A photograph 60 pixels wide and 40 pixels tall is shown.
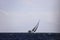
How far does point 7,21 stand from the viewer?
169 centimetres

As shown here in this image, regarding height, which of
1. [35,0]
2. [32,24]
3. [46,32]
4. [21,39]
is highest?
[35,0]

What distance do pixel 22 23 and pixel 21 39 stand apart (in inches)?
10.9

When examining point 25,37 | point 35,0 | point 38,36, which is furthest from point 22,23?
point 35,0

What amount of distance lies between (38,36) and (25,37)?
23cm

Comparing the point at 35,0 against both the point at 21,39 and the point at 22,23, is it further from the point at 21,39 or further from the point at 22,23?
the point at 21,39

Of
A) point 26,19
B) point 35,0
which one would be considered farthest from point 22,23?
point 35,0

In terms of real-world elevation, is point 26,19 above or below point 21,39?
above

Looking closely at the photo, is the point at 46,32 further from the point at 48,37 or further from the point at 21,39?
the point at 21,39

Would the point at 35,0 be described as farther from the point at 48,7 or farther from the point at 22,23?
the point at 22,23

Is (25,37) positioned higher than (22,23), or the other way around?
(22,23)

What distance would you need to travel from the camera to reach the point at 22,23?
170cm

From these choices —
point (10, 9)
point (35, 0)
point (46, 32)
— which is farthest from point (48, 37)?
point (10, 9)

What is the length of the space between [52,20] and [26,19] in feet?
1.49

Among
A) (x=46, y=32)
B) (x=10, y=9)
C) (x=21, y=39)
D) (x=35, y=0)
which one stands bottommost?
(x=21, y=39)
